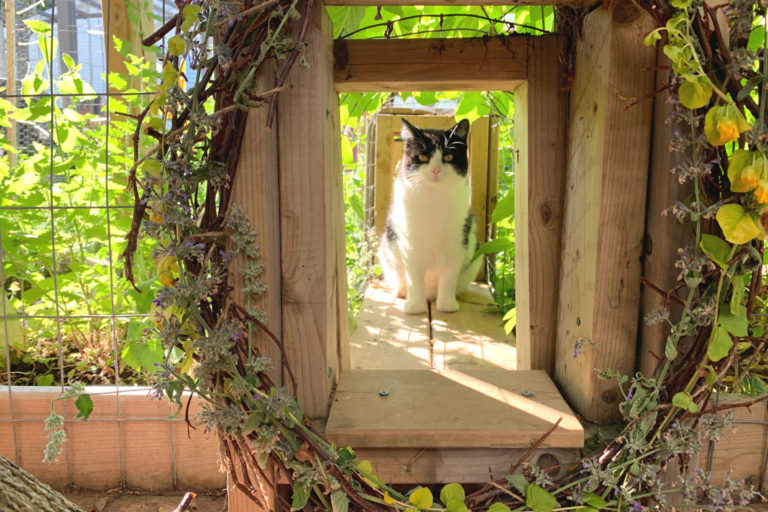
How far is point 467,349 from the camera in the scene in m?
1.96

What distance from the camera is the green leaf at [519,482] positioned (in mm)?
1013

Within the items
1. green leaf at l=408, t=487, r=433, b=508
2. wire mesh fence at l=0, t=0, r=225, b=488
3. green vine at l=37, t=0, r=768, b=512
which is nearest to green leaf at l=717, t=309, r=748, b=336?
green vine at l=37, t=0, r=768, b=512

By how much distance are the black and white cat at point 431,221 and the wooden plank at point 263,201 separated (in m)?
1.44

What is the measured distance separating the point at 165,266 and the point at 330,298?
36 cm

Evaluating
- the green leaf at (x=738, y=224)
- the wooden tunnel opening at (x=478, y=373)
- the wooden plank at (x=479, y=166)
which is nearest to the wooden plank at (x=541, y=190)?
the wooden tunnel opening at (x=478, y=373)

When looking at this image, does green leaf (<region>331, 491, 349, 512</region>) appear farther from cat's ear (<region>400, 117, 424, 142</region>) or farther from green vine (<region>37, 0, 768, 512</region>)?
cat's ear (<region>400, 117, 424, 142</region>)

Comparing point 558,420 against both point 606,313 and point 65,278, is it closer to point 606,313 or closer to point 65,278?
point 606,313

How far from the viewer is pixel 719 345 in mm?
868

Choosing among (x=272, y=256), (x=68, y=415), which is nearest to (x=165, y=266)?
(x=272, y=256)

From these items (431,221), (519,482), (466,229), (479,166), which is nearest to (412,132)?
(431,221)

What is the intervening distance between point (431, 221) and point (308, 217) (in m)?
1.61

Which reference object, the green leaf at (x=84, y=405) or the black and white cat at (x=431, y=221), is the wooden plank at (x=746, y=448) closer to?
the black and white cat at (x=431, y=221)

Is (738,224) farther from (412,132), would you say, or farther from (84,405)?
(412,132)

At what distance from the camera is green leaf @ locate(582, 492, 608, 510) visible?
96 centimetres
